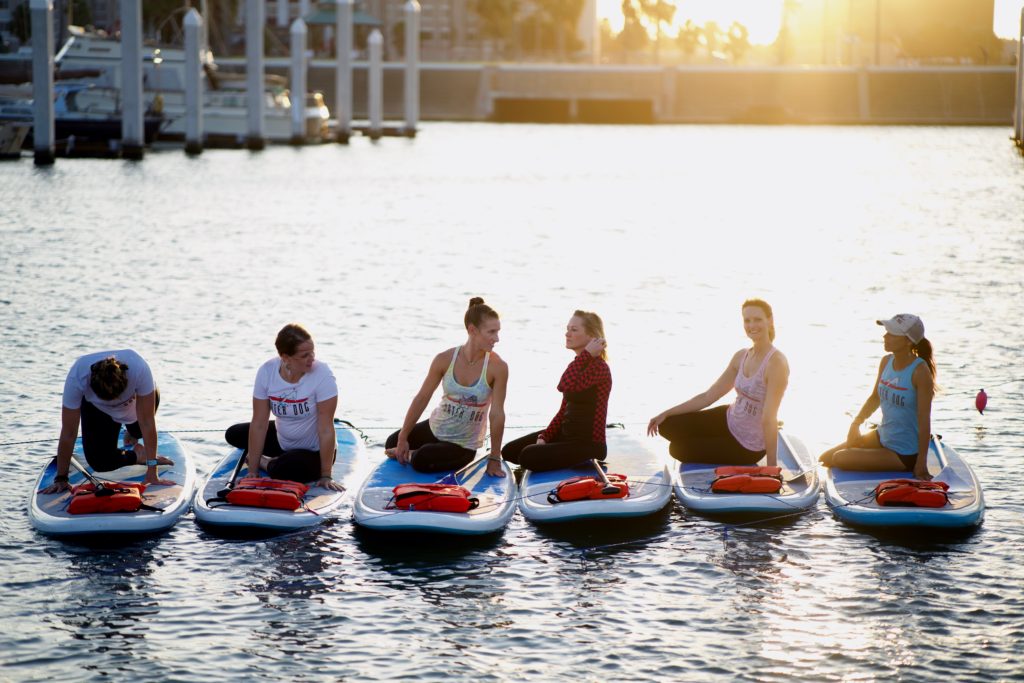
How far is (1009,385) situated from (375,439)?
875 centimetres

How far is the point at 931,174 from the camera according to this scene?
67.8 meters

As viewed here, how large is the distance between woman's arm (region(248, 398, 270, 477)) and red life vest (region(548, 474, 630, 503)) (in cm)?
241

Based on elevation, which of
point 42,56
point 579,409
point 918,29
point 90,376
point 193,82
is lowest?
point 579,409

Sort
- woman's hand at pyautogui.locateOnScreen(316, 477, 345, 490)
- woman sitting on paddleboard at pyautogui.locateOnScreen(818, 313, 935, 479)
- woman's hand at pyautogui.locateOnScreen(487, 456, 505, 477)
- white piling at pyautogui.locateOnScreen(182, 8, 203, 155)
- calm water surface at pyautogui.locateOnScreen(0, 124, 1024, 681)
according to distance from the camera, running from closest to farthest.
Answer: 1. calm water surface at pyautogui.locateOnScreen(0, 124, 1024, 681)
2. woman sitting on paddleboard at pyautogui.locateOnScreen(818, 313, 935, 479)
3. woman's hand at pyautogui.locateOnScreen(316, 477, 345, 490)
4. woman's hand at pyautogui.locateOnScreen(487, 456, 505, 477)
5. white piling at pyautogui.locateOnScreen(182, 8, 203, 155)

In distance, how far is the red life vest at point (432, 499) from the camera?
11.0 m

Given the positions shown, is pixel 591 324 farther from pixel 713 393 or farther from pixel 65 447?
pixel 65 447

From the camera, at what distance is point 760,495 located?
450 inches

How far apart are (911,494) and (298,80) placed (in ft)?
216

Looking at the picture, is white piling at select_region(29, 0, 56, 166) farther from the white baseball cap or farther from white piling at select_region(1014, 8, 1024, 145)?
the white baseball cap

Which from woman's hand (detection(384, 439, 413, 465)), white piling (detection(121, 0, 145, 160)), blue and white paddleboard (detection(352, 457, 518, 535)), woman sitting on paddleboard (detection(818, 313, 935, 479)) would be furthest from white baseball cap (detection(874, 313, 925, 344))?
white piling (detection(121, 0, 145, 160))

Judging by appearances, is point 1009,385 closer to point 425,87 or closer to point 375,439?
point 375,439

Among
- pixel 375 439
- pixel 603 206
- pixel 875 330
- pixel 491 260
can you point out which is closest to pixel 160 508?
pixel 375 439

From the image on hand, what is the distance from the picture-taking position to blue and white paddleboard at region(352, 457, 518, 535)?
10914 mm

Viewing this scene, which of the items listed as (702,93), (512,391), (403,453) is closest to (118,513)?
(403,453)
